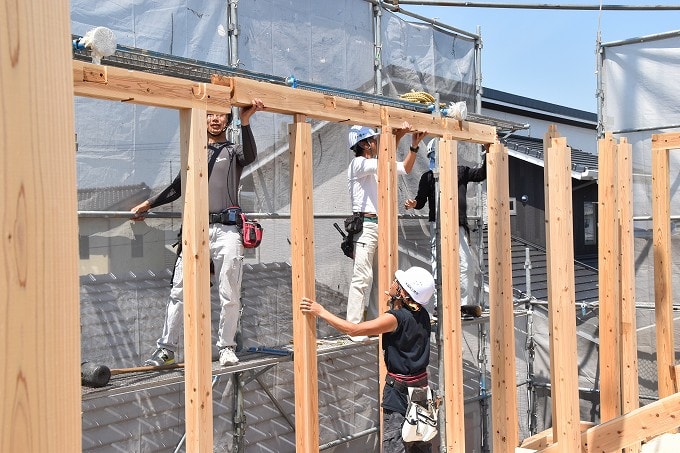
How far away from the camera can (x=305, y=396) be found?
463 cm

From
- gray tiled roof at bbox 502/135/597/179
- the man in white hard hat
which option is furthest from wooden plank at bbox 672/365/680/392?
gray tiled roof at bbox 502/135/597/179

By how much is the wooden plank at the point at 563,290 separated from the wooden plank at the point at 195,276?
8.06ft

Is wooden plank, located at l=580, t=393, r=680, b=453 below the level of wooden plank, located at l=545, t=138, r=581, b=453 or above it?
below

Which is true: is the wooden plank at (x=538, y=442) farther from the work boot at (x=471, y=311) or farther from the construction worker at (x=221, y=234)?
the construction worker at (x=221, y=234)

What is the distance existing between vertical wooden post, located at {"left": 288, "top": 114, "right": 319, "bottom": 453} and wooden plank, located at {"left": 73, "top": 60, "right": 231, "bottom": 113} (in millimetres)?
666

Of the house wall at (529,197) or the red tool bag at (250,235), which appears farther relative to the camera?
the house wall at (529,197)

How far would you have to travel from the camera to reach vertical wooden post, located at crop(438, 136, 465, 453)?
5586mm

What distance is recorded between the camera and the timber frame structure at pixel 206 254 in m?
1.06

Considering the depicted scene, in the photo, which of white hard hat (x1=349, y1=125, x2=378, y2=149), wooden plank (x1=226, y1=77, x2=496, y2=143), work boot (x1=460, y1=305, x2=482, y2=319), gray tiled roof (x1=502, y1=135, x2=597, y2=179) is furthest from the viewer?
gray tiled roof (x1=502, y1=135, x2=597, y2=179)

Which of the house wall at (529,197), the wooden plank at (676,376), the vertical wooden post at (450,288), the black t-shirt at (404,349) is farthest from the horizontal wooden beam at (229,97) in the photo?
the house wall at (529,197)

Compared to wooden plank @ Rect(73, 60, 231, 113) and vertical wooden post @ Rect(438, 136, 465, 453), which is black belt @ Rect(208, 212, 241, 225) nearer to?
wooden plank @ Rect(73, 60, 231, 113)

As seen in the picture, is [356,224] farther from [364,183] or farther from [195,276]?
[195,276]

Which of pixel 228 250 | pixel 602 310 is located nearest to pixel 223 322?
pixel 228 250

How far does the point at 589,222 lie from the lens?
16.8m
